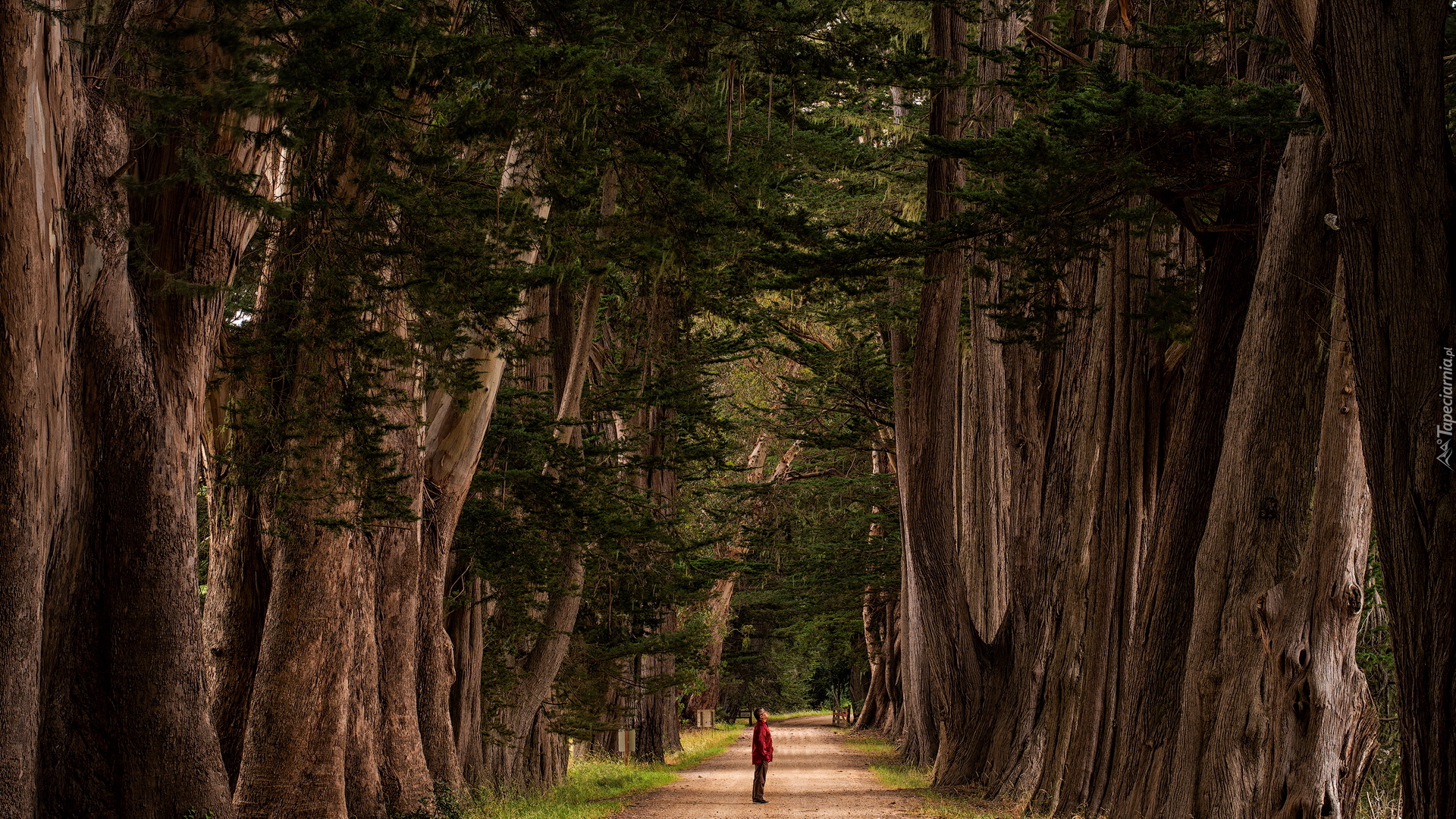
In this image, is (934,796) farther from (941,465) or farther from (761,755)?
(941,465)

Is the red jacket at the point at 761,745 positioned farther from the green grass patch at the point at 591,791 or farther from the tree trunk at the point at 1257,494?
the tree trunk at the point at 1257,494

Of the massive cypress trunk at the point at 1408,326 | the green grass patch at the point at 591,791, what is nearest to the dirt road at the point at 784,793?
the green grass patch at the point at 591,791

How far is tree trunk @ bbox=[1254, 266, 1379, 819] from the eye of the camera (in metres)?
8.05

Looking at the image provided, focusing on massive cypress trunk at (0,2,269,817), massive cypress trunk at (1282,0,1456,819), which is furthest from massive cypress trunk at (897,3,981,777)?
massive cypress trunk at (1282,0,1456,819)

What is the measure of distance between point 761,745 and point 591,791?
2827mm

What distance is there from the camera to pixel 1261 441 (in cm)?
888

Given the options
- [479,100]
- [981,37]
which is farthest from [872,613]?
[479,100]

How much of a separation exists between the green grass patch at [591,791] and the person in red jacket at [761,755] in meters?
1.95

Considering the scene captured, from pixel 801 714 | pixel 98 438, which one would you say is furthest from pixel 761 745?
pixel 801 714

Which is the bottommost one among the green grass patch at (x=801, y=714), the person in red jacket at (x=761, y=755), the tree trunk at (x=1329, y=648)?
the green grass patch at (x=801, y=714)

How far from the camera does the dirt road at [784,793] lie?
15945mm

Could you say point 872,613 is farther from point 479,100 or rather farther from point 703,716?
point 479,100

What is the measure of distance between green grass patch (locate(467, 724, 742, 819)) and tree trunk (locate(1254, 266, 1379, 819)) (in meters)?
8.44

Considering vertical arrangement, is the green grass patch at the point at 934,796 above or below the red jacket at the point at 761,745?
below
